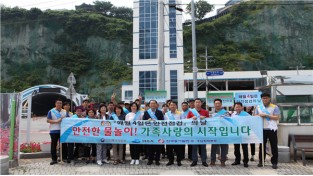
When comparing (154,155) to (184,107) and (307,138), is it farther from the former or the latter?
(307,138)

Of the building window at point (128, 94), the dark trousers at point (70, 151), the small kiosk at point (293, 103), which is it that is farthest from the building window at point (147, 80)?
the dark trousers at point (70, 151)

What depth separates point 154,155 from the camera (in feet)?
24.5

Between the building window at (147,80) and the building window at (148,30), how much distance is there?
234 centimetres

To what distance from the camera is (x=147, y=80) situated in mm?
41125

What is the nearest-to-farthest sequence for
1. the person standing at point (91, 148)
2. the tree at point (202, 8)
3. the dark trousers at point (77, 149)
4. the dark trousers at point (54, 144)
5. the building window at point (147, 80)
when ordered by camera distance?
the dark trousers at point (54, 144)
the person standing at point (91, 148)
the dark trousers at point (77, 149)
the building window at point (147, 80)
the tree at point (202, 8)

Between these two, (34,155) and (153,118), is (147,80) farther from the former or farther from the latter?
(153,118)

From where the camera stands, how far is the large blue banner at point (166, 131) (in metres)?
6.90

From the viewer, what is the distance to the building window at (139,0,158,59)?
41.2 meters

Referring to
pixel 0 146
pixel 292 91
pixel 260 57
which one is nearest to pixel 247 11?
pixel 260 57

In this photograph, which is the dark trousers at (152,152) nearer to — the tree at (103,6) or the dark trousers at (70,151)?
the dark trousers at (70,151)

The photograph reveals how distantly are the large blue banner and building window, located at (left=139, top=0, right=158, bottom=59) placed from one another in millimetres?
34283

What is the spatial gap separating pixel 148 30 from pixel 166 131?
118ft

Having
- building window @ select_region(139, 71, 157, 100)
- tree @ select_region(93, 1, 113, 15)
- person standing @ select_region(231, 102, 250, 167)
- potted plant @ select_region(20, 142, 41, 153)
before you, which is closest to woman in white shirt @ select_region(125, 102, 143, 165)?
person standing @ select_region(231, 102, 250, 167)

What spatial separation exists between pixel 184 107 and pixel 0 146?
462 centimetres
